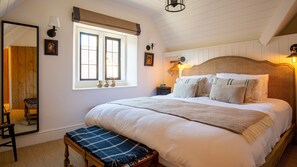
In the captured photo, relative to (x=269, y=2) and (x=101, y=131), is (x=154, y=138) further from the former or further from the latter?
(x=269, y=2)

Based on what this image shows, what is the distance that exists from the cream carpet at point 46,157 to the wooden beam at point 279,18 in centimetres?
172

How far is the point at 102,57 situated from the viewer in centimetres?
368

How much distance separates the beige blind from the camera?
2.91 metres

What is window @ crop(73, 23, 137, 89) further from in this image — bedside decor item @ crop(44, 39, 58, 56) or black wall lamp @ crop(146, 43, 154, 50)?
bedside decor item @ crop(44, 39, 58, 56)

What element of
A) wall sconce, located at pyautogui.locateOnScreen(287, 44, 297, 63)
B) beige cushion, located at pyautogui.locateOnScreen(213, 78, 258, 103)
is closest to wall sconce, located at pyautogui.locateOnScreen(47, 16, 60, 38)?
beige cushion, located at pyautogui.locateOnScreen(213, 78, 258, 103)

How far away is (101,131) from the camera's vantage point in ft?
6.14

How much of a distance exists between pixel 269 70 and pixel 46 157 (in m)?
3.52

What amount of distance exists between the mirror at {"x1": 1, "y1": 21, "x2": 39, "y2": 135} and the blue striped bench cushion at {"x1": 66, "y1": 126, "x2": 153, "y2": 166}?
3.93 ft

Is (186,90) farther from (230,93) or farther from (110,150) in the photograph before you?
(110,150)

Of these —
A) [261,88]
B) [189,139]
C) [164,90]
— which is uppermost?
[261,88]

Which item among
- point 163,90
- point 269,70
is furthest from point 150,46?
point 269,70

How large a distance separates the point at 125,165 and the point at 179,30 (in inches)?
129

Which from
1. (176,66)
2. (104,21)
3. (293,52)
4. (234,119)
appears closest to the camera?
(234,119)

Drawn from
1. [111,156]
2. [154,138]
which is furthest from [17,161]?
[154,138]
